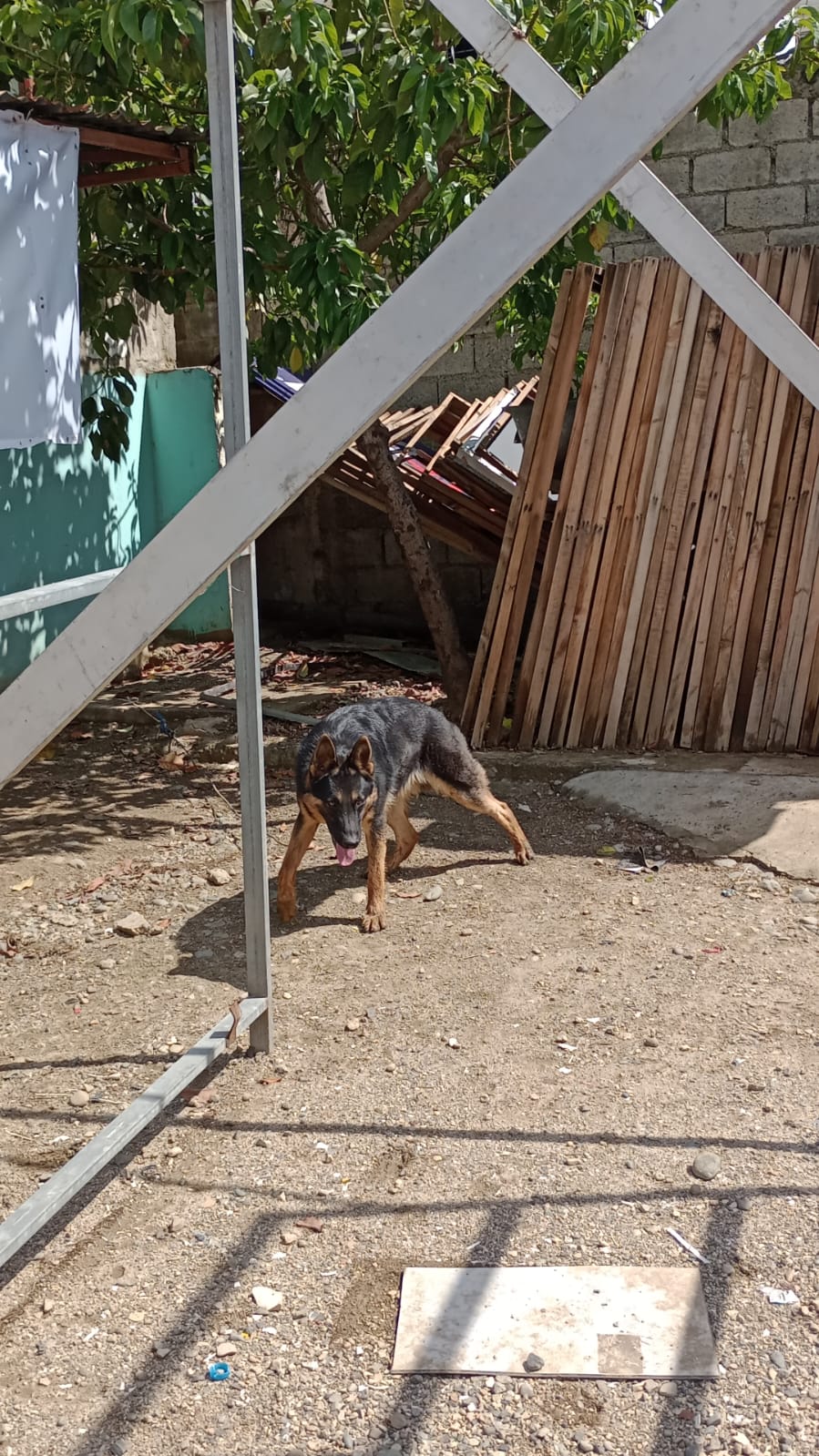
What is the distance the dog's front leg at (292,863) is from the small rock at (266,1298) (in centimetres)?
227

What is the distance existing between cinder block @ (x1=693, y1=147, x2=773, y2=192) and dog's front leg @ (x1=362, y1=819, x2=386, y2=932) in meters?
5.23

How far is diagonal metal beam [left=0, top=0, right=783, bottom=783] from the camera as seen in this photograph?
189cm

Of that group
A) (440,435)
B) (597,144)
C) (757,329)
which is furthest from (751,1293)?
(440,435)

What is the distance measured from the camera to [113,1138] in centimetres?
316

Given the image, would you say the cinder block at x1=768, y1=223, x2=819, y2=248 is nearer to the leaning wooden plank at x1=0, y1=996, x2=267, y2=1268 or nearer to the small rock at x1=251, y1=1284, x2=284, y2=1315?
the leaning wooden plank at x1=0, y1=996, x2=267, y2=1268

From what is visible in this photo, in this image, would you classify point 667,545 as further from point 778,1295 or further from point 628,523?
point 778,1295

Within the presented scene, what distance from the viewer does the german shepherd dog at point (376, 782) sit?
4816 millimetres

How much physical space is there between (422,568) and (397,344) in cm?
600

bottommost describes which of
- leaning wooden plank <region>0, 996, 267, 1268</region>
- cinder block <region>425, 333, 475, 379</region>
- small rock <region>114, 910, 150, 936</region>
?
small rock <region>114, 910, 150, 936</region>

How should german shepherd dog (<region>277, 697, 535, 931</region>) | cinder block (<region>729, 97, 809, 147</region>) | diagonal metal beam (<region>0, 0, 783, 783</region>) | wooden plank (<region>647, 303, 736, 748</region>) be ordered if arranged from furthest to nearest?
cinder block (<region>729, 97, 809, 147</region>)
wooden plank (<region>647, 303, 736, 748</region>)
german shepherd dog (<region>277, 697, 535, 931</region>)
diagonal metal beam (<region>0, 0, 783, 783</region>)

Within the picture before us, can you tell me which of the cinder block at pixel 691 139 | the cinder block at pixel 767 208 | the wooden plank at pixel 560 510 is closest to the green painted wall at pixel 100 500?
the wooden plank at pixel 560 510

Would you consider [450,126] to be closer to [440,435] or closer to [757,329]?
[757,329]

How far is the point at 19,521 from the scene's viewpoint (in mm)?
8281

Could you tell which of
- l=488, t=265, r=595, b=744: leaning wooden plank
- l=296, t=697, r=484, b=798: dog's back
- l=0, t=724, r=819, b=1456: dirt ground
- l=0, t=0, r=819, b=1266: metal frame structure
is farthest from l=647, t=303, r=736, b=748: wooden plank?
l=0, t=0, r=819, b=1266: metal frame structure
